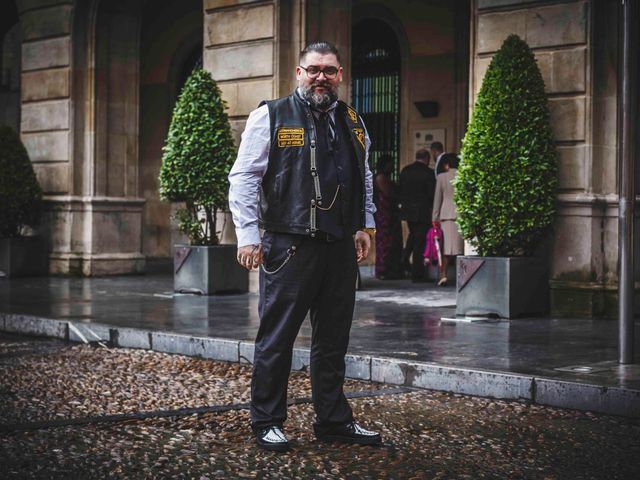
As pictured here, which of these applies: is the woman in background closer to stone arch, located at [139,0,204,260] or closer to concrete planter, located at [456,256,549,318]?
concrete planter, located at [456,256,549,318]

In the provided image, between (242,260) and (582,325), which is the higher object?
(242,260)

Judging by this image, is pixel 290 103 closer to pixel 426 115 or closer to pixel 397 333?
pixel 397 333

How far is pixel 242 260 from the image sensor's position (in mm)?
4992

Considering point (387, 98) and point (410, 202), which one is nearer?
point (410, 202)

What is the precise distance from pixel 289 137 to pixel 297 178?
0.20 metres

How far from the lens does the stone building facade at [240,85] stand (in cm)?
1021

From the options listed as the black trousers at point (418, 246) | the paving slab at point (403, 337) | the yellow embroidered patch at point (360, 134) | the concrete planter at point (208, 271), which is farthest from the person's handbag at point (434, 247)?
the yellow embroidered patch at point (360, 134)

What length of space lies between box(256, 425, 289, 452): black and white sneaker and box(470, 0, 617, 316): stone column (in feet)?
19.3

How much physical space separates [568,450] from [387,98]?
42.8 ft

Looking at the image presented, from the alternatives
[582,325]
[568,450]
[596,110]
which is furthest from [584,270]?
[568,450]

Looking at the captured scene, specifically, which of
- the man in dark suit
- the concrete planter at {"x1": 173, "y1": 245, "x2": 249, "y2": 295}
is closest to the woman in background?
the man in dark suit

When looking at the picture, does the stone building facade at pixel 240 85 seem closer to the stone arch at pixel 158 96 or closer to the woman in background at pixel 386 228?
the stone arch at pixel 158 96

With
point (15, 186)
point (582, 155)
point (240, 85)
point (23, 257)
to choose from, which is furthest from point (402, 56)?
point (582, 155)

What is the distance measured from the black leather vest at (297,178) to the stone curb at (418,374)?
1905mm
